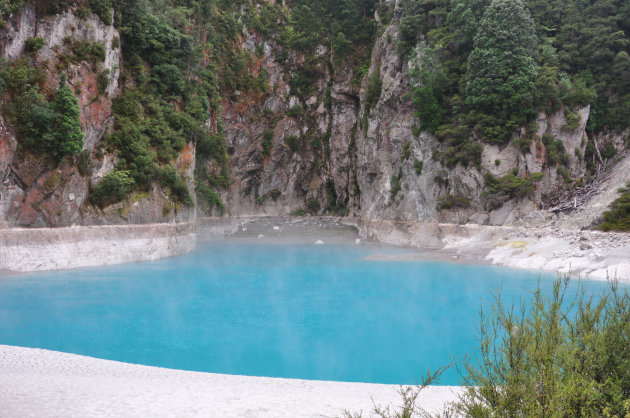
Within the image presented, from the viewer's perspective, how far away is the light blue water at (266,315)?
10750mm

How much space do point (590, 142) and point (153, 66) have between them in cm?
3624

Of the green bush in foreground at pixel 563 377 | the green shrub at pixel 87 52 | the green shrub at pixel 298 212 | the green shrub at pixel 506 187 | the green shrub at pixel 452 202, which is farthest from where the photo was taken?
the green shrub at pixel 298 212

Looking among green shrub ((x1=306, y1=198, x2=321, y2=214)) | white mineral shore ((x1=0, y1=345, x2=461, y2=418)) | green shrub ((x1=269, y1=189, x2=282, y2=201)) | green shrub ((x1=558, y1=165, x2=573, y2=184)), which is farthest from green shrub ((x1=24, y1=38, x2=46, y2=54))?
green shrub ((x1=306, y1=198, x2=321, y2=214))

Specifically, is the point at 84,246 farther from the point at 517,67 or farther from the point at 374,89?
the point at 374,89

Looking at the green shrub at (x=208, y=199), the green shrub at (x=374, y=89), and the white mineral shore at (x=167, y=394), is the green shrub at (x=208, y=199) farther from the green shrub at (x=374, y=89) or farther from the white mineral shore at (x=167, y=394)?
the white mineral shore at (x=167, y=394)

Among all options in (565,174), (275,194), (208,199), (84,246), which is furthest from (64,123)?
(275,194)

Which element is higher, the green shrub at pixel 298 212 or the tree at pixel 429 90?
the tree at pixel 429 90

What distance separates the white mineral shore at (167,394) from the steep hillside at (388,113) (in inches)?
709

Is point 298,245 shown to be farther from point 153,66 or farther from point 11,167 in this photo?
point 11,167

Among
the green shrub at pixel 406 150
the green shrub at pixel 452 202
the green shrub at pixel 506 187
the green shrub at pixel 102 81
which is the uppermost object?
the green shrub at pixel 102 81

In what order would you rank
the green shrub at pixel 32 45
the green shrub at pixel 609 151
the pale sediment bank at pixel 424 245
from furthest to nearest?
1. the green shrub at pixel 609 151
2. the green shrub at pixel 32 45
3. the pale sediment bank at pixel 424 245

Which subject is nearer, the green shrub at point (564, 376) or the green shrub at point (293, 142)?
the green shrub at point (564, 376)

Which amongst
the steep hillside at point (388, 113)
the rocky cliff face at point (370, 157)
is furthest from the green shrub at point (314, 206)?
the steep hillside at point (388, 113)

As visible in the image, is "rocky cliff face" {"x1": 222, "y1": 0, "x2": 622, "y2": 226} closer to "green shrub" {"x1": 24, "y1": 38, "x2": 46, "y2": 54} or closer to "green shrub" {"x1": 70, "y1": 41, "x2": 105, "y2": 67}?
"green shrub" {"x1": 70, "y1": 41, "x2": 105, "y2": 67}
